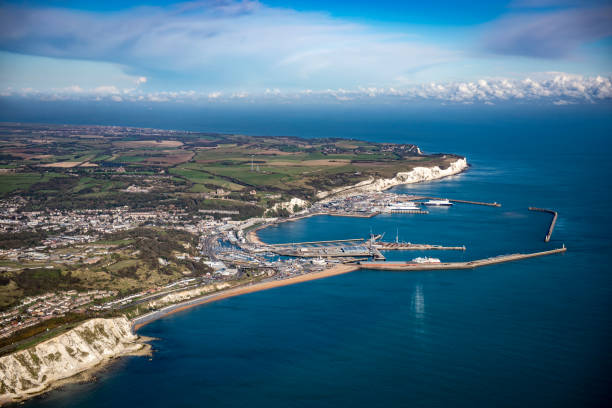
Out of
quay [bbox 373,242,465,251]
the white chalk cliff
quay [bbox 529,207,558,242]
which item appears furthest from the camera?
the white chalk cliff

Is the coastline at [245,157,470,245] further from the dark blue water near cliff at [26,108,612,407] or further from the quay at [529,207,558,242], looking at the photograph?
the dark blue water near cliff at [26,108,612,407]

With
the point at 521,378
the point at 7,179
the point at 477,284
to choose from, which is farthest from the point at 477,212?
the point at 7,179

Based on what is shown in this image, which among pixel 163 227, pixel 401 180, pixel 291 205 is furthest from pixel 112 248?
pixel 401 180

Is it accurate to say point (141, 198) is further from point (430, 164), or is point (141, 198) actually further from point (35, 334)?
point (430, 164)

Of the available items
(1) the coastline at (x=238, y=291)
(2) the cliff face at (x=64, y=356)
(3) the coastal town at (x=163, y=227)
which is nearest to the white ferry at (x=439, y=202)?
(3) the coastal town at (x=163, y=227)

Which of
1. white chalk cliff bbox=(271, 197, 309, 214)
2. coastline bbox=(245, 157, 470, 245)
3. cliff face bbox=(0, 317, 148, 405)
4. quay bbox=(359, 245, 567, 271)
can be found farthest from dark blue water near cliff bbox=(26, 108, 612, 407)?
coastline bbox=(245, 157, 470, 245)

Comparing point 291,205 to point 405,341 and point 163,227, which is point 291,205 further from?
point 405,341
